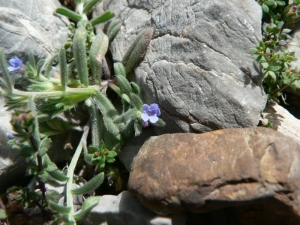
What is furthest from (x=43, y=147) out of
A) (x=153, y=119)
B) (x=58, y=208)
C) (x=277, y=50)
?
(x=277, y=50)

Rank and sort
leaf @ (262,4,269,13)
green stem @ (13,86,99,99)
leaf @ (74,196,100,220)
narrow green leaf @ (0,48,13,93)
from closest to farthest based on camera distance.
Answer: narrow green leaf @ (0,48,13,93) < leaf @ (74,196,100,220) < green stem @ (13,86,99,99) < leaf @ (262,4,269,13)

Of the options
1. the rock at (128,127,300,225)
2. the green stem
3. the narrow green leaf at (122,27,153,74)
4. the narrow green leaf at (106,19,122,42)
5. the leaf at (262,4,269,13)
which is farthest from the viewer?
the narrow green leaf at (106,19,122,42)

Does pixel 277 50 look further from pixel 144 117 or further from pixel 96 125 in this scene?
pixel 96 125

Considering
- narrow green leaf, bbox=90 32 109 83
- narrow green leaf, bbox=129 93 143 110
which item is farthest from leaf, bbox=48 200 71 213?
narrow green leaf, bbox=90 32 109 83

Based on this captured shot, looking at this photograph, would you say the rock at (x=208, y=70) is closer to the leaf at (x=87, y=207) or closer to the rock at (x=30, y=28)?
the leaf at (x=87, y=207)

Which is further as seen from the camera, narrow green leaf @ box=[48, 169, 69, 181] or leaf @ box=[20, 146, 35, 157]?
narrow green leaf @ box=[48, 169, 69, 181]

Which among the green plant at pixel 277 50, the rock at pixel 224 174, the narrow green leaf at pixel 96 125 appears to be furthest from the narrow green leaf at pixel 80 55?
the green plant at pixel 277 50

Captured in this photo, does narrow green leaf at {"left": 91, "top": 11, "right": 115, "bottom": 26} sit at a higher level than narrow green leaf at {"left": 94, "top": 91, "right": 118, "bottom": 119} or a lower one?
higher

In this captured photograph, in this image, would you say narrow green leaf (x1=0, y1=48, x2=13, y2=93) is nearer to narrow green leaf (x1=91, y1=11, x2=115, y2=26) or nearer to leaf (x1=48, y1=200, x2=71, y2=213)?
leaf (x1=48, y1=200, x2=71, y2=213)
